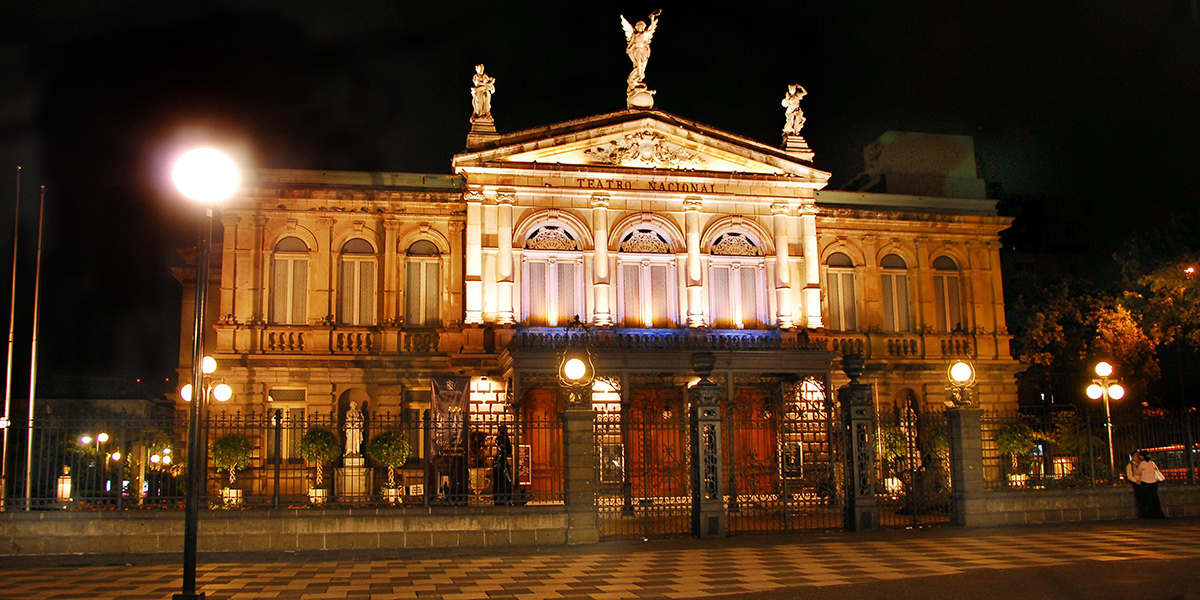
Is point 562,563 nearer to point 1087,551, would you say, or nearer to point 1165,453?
point 1087,551

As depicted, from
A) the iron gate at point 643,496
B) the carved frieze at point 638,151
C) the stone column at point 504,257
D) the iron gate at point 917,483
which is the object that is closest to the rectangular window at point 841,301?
the carved frieze at point 638,151

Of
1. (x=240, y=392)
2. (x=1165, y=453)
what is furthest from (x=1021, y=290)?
(x=240, y=392)

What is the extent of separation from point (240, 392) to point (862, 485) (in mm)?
19136

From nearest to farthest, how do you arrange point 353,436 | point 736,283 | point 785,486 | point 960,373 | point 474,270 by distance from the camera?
1. point 785,486
2. point 960,373
3. point 353,436
4. point 474,270
5. point 736,283

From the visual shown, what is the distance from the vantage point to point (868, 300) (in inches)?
1341

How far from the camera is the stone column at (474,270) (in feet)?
96.9

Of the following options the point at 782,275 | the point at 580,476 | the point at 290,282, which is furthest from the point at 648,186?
the point at 580,476

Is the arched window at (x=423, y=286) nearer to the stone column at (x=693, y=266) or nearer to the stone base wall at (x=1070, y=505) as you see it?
the stone column at (x=693, y=266)

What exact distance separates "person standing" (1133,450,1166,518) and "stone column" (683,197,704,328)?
1314 cm

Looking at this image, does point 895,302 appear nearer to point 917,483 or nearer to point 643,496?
point 917,483

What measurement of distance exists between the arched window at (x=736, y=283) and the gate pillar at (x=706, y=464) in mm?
12169

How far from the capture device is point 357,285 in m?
31.4

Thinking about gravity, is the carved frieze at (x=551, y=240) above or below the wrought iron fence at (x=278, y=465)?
above

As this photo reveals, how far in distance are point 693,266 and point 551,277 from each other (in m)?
4.37
